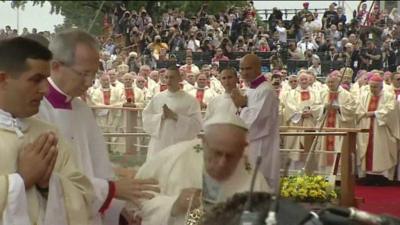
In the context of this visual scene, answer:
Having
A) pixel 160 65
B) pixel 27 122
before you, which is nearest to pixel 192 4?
pixel 27 122

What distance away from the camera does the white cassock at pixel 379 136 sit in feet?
37.8

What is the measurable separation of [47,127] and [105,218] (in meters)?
0.78

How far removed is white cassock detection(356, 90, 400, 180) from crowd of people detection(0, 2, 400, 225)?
56.9 inches

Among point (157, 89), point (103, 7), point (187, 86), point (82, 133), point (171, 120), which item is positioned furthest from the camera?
point (187, 86)

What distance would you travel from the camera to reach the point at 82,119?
3689 millimetres

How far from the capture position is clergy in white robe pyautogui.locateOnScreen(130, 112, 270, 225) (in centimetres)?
307

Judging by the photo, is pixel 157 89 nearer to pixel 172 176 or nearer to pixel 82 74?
pixel 172 176

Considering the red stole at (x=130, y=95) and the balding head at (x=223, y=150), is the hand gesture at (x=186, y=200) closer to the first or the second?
the balding head at (x=223, y=150)

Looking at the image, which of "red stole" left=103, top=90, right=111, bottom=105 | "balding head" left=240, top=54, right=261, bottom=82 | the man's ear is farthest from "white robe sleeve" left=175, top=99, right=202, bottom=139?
the man's ear

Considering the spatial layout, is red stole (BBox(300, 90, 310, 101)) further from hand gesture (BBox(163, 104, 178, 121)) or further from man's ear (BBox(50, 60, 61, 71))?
man's ear (BBox(50, 60, 61, 71))

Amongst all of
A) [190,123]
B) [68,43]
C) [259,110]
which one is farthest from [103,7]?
[190,123]

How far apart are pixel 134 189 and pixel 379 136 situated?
914cm

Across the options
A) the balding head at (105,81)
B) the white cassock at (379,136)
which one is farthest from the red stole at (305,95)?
the balding head at (105,81)

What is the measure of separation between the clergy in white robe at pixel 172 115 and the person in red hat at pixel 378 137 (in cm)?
358
